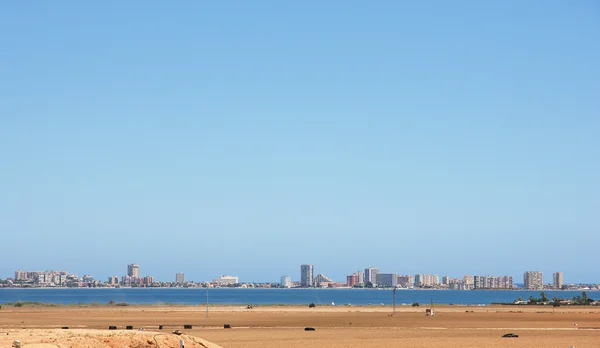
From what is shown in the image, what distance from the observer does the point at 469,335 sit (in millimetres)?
56719

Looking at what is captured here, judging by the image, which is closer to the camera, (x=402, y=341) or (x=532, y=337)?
(x=402, y=341)

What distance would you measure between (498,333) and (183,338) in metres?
34.2

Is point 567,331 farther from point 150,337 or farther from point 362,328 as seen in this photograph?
point 150,337

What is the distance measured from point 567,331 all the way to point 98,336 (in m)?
43.5

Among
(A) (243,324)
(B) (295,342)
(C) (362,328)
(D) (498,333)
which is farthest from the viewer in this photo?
(A) (243,324)

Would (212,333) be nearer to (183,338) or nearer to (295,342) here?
(295,342)

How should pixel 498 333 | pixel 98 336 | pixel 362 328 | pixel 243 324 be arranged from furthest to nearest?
pixel 243 324, pixel 362 328, pixel 498 333, pixel 98 336

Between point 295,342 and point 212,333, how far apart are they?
928 centimetres

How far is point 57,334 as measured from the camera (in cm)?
2789

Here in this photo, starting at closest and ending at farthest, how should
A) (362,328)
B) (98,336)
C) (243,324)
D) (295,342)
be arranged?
(98,336), (295,342), (362,328), (243,324)

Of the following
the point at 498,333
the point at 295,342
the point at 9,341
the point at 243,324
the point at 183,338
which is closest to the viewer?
the point at 9,341

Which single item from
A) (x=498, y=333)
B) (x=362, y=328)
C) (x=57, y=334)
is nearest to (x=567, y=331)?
(x=498, y=333)

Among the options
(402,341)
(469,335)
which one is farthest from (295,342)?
(469,335)

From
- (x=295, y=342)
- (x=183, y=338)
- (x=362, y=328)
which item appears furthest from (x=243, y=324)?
(x=183, y=338)
